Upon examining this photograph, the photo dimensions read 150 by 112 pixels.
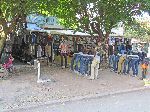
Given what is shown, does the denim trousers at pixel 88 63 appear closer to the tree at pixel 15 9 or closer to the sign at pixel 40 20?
the tree at pixel 15 9

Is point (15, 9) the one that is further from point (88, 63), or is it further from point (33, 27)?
point (33, 27)

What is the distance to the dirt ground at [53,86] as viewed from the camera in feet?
36.0

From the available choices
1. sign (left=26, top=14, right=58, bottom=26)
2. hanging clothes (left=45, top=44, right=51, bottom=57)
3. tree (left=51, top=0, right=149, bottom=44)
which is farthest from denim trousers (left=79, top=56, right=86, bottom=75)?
sign (left=26, top=14, right=58, bottom=26)

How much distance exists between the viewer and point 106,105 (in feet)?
34.2

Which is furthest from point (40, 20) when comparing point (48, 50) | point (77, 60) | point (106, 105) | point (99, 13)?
point (106, 105)

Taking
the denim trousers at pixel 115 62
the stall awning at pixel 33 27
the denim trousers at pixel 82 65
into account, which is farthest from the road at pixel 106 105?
the stall awning at pixel 33 27

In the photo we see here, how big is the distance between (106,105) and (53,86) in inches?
132

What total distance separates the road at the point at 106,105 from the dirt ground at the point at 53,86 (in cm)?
68

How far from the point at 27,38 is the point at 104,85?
390 inches

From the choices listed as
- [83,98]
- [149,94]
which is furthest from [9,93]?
[149,94]

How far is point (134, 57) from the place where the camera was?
17234 millimetres

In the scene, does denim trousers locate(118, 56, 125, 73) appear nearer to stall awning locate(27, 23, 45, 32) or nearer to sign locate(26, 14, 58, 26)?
stall awning locate(27, 23, 45, 32)

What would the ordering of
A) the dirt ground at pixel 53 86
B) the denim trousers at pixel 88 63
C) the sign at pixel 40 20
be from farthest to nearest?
the sign at pixel 40 20 < the denim trousers at pixel 88 63 < the dirt ground at pixel 53 86

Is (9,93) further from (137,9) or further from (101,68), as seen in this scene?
(137,9)
